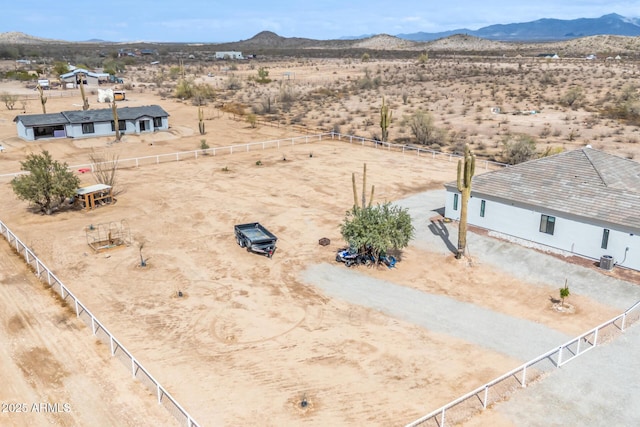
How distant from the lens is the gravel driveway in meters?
14.8

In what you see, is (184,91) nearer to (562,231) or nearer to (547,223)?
(547,223)

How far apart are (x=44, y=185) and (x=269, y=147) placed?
2259 cm

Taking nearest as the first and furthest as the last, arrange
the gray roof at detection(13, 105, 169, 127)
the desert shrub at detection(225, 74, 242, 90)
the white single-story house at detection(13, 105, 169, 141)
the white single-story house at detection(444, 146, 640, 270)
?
the white single-story house at detection(444, 146, 640, 270) < the gray roof at detection(13, 105, 169, 127) < the white single-story house at detection(13, 105, 169, 141) < the desert shrub at detection(225, 74, 242, 90)

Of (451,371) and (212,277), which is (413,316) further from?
(212,277)

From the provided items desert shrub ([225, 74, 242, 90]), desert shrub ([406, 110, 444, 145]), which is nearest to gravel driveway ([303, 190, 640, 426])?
desert shrub ([406, 110, 444, 145])

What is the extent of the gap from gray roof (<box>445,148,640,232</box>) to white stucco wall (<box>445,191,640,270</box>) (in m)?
0.32

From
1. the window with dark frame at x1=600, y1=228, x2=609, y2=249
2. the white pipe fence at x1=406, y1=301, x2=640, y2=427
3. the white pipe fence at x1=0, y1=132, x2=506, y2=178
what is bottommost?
the white pipe fence at x1=406, y1=301, x2=640, y2=427

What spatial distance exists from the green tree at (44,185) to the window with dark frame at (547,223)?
85.0 ft

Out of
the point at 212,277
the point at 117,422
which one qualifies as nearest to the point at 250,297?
the point at 212,277

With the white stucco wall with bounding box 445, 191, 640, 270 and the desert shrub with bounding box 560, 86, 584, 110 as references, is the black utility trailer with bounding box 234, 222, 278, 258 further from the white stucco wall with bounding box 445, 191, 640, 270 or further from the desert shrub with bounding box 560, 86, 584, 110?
the desert shrub with bounding box 560, 86, 584, 110

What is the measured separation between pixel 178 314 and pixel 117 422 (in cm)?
619

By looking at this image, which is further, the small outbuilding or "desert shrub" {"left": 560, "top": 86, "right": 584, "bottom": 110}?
"desert shrub" {"left": 560, "top": 86, "right": 584, "bottom": 110}

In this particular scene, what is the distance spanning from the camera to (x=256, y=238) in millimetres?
25984

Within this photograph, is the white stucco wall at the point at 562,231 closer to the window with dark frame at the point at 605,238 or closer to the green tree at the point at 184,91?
the window with dark frame at the point at 605,238
